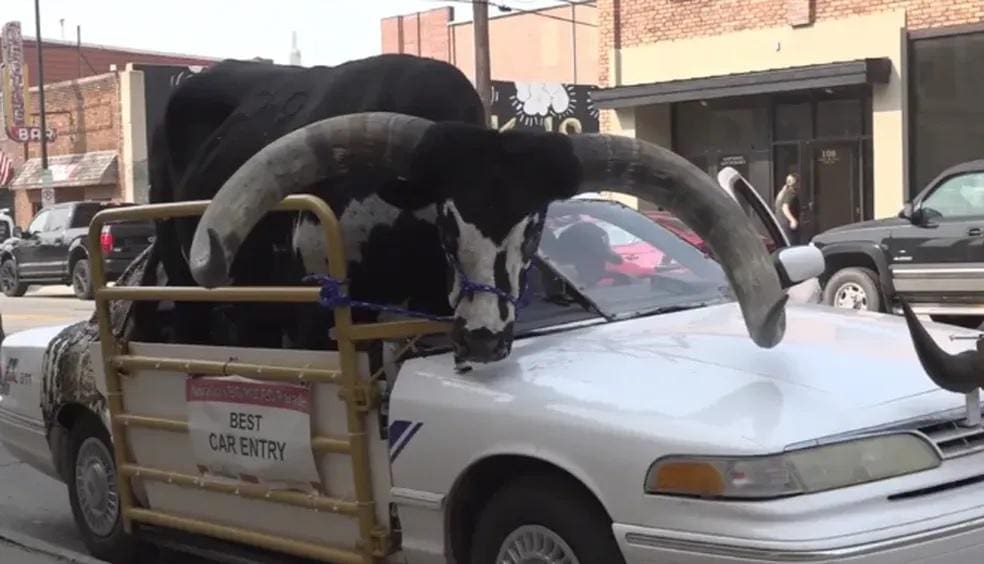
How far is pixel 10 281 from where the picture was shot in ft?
94.1

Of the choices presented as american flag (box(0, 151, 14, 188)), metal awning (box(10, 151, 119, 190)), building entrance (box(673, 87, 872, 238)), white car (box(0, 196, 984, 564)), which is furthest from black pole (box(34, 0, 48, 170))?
white car (box(0, 196, 984, 564))

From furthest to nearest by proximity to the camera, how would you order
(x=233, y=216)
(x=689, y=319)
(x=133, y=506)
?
(x=133, y=506), (x=689, y=319), (x=233, y=216)

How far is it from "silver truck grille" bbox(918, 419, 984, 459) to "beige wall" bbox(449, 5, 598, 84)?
38.8 metres

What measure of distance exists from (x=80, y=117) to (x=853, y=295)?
1177 inches

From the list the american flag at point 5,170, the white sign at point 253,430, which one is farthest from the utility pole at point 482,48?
the american flag at point 5,170

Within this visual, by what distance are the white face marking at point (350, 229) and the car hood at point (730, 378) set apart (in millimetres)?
991

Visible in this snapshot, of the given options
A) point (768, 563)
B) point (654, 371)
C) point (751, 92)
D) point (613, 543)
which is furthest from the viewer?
point (751, 92)

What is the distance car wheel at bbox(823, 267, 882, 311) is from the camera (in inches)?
602

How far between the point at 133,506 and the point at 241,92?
239 centimetres

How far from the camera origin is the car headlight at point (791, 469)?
3.63 meters

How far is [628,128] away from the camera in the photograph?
2567 centimetres

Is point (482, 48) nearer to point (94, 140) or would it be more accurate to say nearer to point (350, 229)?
point (350, 229)

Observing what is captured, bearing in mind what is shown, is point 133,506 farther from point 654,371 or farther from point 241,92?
point 654,371

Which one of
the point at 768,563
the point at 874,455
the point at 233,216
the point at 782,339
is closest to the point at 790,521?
the point at 768,563
